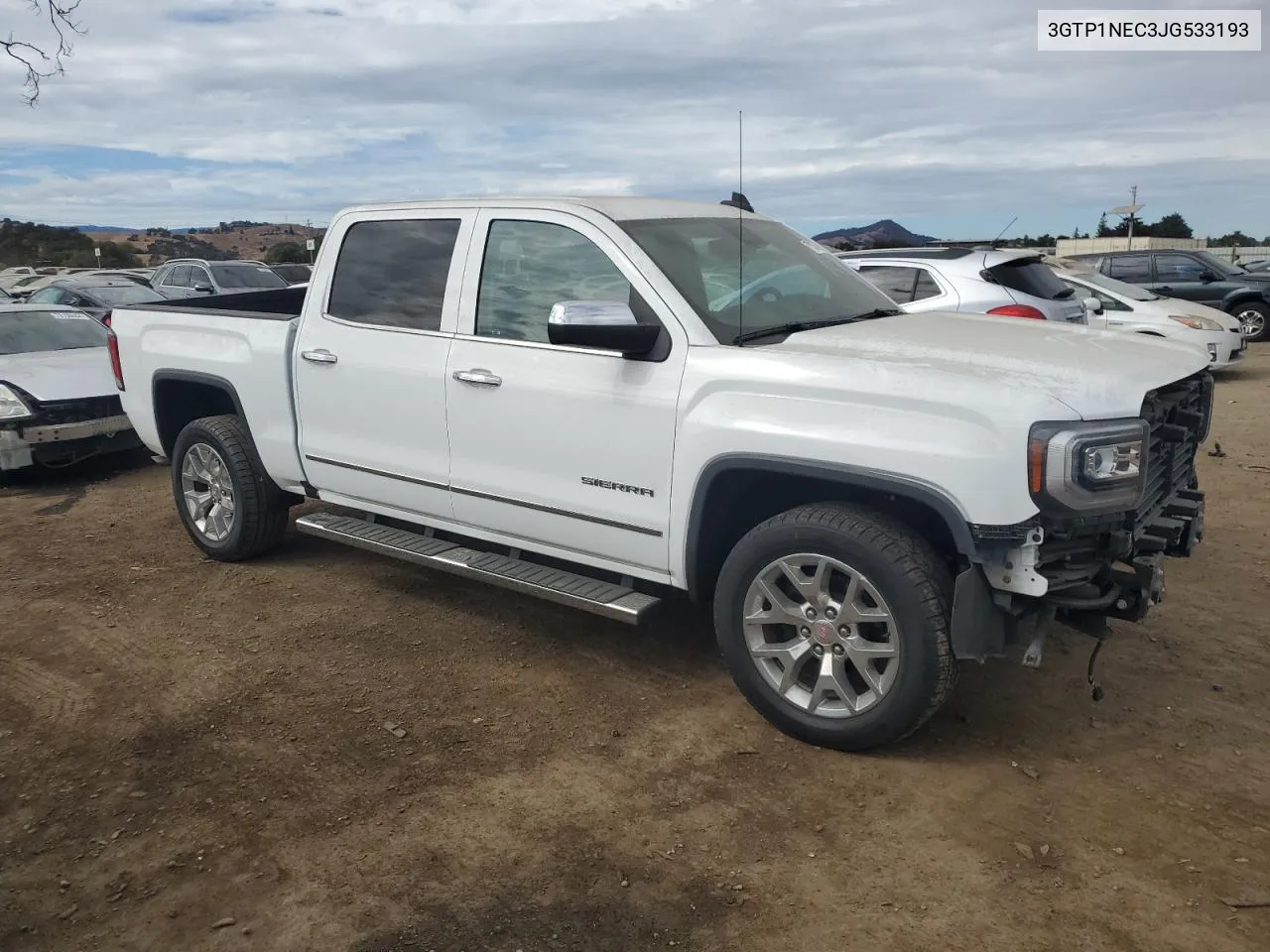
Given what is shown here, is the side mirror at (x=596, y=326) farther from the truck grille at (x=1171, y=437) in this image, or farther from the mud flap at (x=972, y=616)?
the truck grille at (x=1171, y=437)

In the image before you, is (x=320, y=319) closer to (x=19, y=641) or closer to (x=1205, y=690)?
(x=19, y=641)

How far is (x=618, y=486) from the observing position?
4238mm

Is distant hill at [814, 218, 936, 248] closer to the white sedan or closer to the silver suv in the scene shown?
the silver suv

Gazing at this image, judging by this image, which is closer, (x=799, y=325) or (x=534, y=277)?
(x=799, y=325)

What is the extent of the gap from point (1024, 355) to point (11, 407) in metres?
7.92

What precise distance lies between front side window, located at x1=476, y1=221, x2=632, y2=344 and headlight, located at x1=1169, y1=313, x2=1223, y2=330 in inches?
410

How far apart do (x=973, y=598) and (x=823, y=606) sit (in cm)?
54

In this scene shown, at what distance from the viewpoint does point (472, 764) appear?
12.6 ft

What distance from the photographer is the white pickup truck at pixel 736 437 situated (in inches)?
135

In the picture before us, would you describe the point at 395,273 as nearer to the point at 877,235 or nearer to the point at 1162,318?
the point at 877,235

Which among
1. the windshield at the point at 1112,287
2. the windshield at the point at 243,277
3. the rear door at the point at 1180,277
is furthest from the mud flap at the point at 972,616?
the windshield at the point at 243,277

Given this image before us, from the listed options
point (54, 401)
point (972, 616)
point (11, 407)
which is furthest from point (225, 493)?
point (972, 616)

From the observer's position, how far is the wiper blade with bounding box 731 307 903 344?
4133 millimetres

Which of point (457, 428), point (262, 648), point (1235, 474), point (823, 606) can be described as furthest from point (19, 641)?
point (1235, 474)
